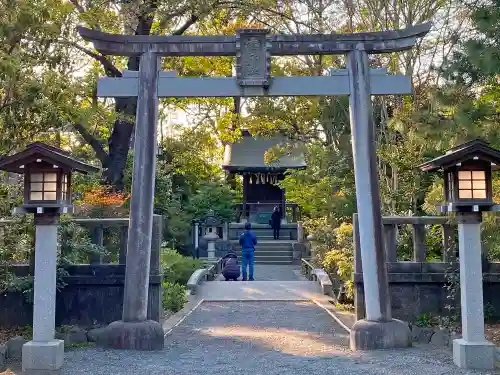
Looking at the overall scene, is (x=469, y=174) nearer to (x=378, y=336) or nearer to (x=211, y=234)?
(x=378, y=336)

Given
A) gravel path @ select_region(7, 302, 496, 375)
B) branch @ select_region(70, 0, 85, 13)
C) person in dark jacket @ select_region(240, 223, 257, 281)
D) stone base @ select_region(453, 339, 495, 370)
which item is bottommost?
gravel path @ select_region(7, 302, 496, 375)

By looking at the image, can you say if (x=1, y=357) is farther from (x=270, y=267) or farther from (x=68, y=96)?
(x=270, y=267)

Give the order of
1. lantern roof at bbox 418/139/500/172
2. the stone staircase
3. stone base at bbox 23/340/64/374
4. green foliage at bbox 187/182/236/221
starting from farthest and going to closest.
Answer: the stone staircase → green foliage at bbox 187/182/236/221 → lantern roof at bbox 418/139/500/172 → stone base at bbox 23/340/64/374

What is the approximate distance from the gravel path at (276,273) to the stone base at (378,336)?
11.1 metres

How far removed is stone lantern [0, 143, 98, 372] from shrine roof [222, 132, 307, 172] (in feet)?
75.2

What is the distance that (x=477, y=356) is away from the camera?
7.24m

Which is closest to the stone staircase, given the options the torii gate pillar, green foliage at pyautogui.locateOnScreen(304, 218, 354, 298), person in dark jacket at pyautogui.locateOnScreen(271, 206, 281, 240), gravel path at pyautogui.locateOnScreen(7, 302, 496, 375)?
person in dark jacket at pyautogui.locateOnScreen(271, 206, 281, 240)

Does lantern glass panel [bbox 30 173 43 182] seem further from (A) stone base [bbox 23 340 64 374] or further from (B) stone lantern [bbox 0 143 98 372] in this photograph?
(A) stone base [bbox 23 340 64 374]

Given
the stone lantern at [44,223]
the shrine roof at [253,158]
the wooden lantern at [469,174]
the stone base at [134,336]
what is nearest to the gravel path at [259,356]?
the stone base at [134,336]

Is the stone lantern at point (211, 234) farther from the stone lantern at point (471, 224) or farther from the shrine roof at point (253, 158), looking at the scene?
the stone lantern at point (471, 224)

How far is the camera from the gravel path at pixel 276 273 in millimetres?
19969

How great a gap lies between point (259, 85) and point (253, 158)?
76.2 ft

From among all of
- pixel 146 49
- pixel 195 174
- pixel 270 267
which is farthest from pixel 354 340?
pixel 195 174

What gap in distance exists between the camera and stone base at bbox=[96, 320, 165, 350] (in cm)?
837
